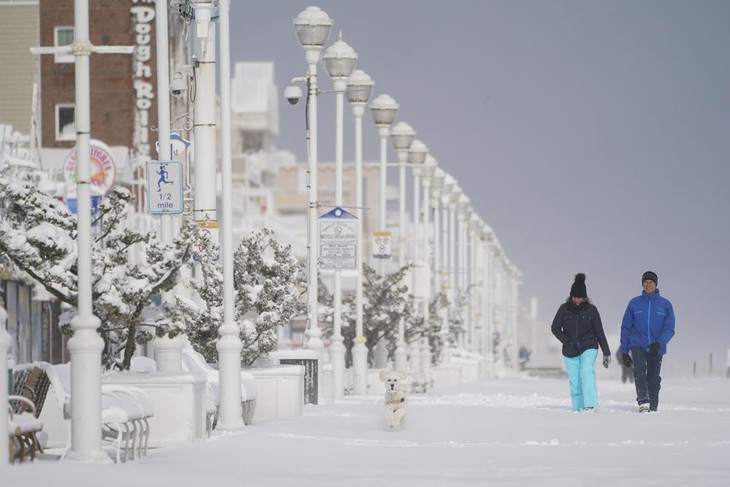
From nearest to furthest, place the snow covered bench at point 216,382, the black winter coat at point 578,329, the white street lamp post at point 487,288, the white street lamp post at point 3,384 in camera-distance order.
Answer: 1. the white street lamp post at point 3,384
2. the snow covered bench at point 216,382
3. the black winter coat at point 578,329
4. the white street lamp post at point 487,288

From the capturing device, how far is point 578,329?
29.3 m

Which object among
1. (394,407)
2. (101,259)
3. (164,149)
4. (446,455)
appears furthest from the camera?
(164,149)

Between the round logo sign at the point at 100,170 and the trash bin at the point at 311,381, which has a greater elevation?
the round logo sign at the point at 100,170

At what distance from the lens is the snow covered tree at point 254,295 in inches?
1169

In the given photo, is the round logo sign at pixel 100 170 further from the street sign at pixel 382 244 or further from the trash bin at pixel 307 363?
the trash bin at pixel 307 363

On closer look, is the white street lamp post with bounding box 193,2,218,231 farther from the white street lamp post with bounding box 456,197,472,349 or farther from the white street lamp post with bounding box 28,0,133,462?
the white street lamp post with bounding box 456,197,472,349

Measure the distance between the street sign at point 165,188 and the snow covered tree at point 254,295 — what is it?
4198mm

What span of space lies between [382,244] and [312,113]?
11731mm

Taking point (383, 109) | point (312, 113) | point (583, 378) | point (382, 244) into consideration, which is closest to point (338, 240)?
point (312, 113)

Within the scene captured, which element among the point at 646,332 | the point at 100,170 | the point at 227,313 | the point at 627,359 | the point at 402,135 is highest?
the point at 402,135

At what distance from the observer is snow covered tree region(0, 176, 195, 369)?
21.0 meters

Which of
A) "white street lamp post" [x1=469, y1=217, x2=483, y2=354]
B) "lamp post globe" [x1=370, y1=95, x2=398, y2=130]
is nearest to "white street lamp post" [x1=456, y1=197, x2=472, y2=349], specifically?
"white street lamp post" [x1=469, y1=217, x2=483, y2=354]

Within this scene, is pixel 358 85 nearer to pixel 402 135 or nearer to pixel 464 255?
pixel 402 135

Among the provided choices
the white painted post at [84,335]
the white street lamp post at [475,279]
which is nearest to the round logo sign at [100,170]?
the white painted post at [84,335]
